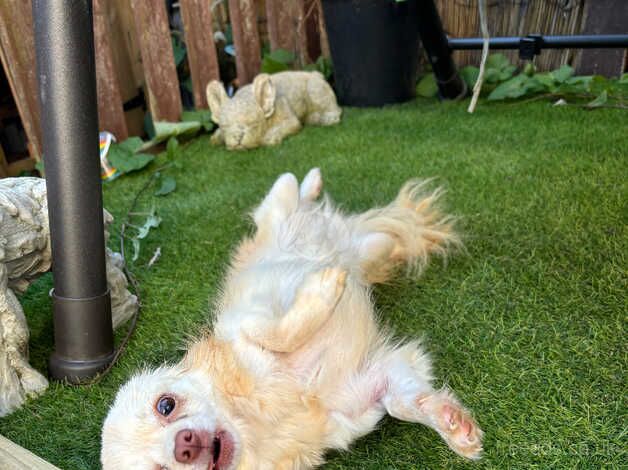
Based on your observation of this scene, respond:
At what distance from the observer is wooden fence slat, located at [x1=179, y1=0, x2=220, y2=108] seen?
137 inches

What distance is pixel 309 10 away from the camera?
4.02m

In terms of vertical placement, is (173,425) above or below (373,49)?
below

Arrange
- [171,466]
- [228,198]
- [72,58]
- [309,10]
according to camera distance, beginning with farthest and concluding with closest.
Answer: [309,10] < [228,198] < [72,58] < [171,466]

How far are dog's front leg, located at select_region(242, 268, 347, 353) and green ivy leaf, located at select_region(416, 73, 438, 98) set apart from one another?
2790mm

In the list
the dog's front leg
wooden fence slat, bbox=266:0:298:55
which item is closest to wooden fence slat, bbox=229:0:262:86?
wooden fence slat, bbox=266:0:298:55

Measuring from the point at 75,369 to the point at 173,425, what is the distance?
1.64ft

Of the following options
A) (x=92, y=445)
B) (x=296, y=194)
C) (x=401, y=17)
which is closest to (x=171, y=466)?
(x=92, y=445)

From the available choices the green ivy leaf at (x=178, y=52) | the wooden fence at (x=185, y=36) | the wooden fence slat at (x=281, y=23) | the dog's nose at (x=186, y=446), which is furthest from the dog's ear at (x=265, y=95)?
the dog's nose at (x=186, y=446)

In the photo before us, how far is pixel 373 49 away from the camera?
3.48 meters

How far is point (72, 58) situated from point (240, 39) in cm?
269

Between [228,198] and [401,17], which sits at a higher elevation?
[401,17]

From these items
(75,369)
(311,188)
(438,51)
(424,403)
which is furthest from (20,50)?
(424,403)

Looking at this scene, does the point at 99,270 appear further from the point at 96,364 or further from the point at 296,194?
the point at 296,194

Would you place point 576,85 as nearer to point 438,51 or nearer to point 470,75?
point 470,75
